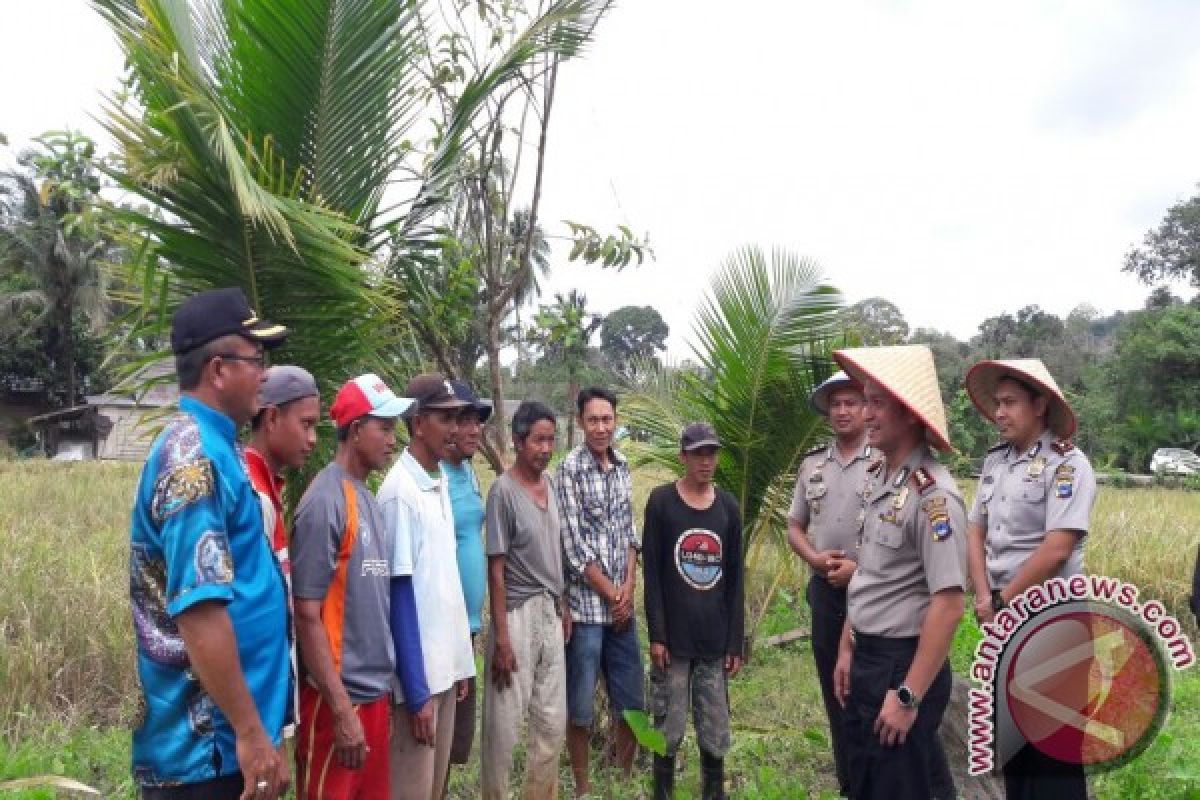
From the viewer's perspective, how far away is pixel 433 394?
355 cm

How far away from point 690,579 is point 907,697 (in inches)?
67.6

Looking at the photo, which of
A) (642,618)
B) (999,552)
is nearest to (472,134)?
(999,552)

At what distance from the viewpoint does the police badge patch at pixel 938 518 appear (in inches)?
103

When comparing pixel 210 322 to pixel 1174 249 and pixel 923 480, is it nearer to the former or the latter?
pixel 923 480

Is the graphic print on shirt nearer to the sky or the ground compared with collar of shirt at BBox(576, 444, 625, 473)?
nearer to the ground

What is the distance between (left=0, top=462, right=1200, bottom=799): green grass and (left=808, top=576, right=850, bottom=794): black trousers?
0.96ft

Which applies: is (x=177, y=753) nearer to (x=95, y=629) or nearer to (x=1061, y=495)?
(x=1061, y=495)

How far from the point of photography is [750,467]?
5.46 m

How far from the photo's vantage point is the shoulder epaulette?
8.88 ft

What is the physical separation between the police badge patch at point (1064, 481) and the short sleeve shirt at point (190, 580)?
9.35ft

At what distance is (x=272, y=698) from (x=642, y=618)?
5412 mm

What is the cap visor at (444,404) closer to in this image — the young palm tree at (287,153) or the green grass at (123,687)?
the young palm tree at (287,153)

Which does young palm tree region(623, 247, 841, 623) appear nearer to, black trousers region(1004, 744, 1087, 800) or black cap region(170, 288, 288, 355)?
black trousers region(1004, 744, 1087, 800)

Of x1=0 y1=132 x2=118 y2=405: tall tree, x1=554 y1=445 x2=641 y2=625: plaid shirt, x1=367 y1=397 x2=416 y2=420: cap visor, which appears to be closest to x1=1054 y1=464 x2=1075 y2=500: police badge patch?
x1=554 y1=445 x2=641 y2=625: plaid shirt
